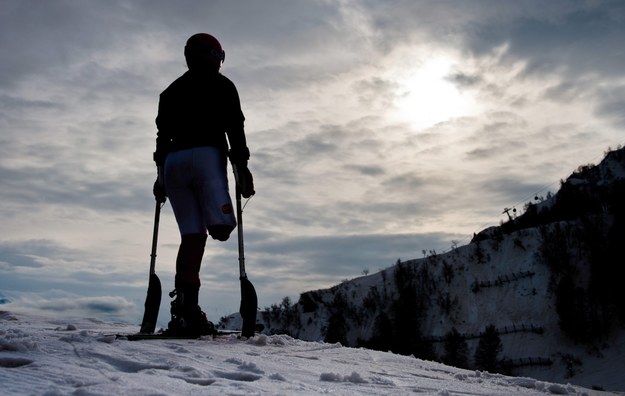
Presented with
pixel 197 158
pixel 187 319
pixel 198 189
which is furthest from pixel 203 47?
pixel 187 319

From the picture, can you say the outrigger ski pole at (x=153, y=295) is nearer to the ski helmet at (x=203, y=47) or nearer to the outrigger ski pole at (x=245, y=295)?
the outrigger ski pole at (x=245, y=295)

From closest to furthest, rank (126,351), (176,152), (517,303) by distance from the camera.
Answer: (126,351), (176,152), (517,303)

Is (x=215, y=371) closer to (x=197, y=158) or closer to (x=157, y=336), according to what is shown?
(x=157, y=336)

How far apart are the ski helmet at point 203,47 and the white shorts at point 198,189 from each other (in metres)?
0.90

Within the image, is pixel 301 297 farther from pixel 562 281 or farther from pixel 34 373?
pixel 34 373

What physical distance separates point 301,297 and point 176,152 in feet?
120

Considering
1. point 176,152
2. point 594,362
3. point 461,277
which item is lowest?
point 594,362

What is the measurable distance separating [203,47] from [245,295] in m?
2.31

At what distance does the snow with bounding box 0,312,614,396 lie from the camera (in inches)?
101

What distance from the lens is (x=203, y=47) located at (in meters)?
5.41

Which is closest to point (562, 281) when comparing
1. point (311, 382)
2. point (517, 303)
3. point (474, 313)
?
point (517, 303)

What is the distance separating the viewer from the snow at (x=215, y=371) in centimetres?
256

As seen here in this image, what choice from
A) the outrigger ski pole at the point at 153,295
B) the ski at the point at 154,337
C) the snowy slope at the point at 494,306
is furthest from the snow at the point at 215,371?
the snowy slope at the point at 494,306

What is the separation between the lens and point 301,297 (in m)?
41.0
